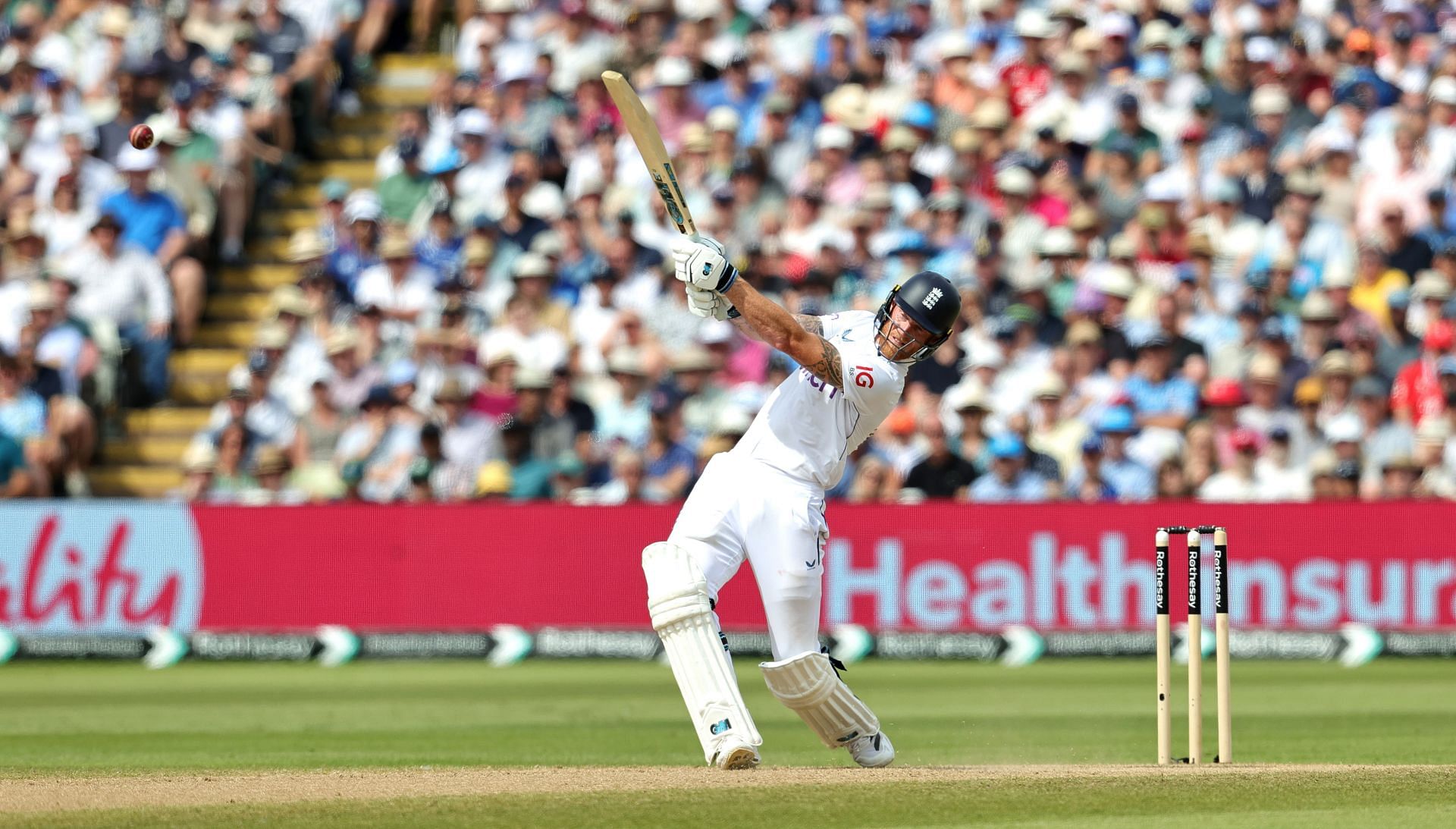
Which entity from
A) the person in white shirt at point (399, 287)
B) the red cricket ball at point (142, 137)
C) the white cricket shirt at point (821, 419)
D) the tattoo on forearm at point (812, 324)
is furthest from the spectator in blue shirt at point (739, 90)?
the white cricket shirt at point (821, 419)

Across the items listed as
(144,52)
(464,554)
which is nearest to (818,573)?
(464,554)

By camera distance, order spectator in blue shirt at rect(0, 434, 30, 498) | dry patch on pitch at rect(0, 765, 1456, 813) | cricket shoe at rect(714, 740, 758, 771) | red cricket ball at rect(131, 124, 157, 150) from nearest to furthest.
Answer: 1. dry patch on pitch at rect(0, 765, 1456, 813)
2. cricket shoe at rect(714, 740, 758, 771)
3. red cricket ball at rect(131, 124, 157, 150)
4. spectator in blue shirt at rect(0, 434, 30, 498)

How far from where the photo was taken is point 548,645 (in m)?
15.0

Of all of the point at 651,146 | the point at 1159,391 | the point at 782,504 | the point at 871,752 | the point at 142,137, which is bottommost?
the point at 871,752

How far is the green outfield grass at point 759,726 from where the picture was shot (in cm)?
688

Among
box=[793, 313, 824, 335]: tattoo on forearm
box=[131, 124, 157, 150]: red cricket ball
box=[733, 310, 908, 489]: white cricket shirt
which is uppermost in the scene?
box=[131, 124, 157, 150]: red cricket ball

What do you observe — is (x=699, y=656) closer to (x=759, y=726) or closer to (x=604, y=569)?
(x=759, y=726)

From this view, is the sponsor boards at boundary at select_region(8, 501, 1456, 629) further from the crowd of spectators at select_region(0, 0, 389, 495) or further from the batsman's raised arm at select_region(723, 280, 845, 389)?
the batsman's raised arm at select_region(723, 280, 845, 389)

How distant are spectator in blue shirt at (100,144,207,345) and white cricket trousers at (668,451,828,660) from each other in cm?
1078

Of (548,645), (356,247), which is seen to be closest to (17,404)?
(356,247)

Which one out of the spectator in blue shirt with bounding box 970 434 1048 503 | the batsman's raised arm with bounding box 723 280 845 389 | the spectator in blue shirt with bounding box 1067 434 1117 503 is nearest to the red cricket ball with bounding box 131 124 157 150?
the batsman's raised arm with bounding box 723 280 845 389

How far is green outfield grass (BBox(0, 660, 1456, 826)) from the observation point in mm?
6879

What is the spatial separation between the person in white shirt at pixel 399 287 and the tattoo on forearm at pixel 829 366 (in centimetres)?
936

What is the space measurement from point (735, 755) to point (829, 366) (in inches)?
57.6
